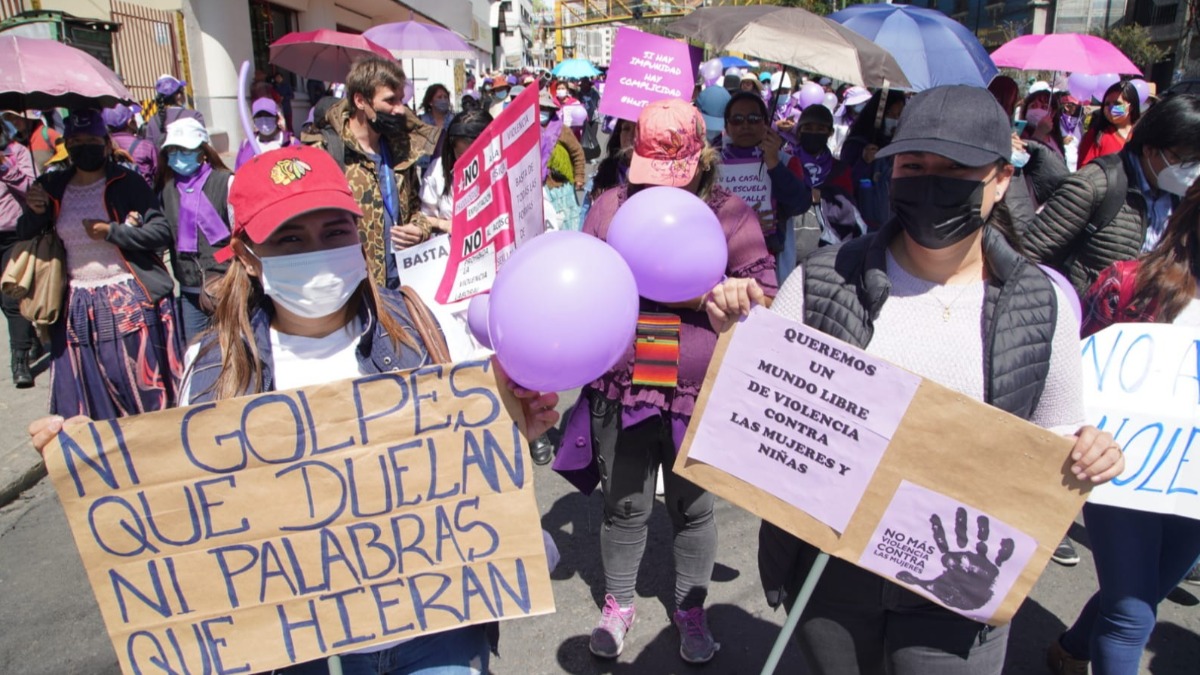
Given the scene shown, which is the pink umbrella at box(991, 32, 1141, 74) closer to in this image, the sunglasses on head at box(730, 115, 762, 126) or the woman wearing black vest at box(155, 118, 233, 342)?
the sunglasses on head at box(730, 115, 762, 126)

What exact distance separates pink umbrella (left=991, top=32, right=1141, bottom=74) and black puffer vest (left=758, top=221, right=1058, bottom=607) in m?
6.97

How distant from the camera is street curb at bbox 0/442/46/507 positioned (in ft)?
14.6

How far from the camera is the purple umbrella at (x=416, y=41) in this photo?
937 cm

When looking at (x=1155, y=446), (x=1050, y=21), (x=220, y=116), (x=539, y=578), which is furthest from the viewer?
(x=1050, y=21)

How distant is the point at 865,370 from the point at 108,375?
4328mm

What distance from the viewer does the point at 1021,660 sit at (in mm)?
3174

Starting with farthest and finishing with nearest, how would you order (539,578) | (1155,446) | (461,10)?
(461,10) < (1155,446) < (539,578)

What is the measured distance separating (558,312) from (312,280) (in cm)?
68

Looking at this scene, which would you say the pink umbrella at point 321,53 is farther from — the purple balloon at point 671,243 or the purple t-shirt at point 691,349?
the purple balloon at point 671,243

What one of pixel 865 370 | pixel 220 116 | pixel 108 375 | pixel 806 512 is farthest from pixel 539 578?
pixel 220 116

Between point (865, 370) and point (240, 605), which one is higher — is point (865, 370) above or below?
above

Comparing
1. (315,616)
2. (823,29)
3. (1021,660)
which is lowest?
(1021,660)

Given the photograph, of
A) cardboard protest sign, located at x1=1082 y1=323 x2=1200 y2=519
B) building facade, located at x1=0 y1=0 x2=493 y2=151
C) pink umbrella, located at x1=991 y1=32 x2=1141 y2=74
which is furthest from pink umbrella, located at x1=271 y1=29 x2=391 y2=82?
cardboard protest sign, located at x1=1082 y1=323 x2=1200 y2=519

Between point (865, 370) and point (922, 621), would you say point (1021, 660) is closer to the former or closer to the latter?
point (922, 621)
